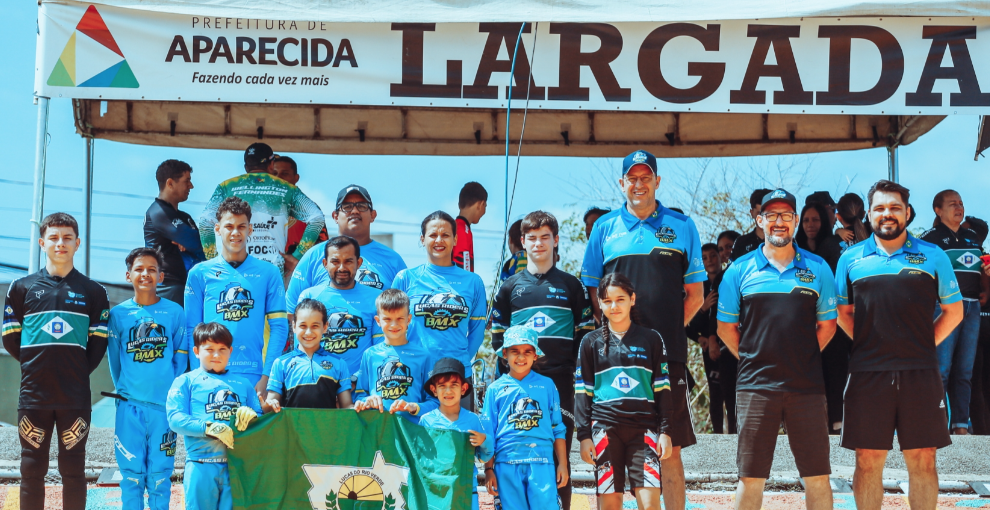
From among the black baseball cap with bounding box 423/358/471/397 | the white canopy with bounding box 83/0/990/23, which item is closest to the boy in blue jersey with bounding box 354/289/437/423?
the black baseball cap with bounding box 423/358/471/397

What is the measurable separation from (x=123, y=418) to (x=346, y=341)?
1.43m

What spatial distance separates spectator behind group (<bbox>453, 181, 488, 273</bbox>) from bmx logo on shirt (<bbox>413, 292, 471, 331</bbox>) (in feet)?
3.22

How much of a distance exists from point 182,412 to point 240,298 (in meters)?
0.89

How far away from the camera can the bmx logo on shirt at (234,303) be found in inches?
235

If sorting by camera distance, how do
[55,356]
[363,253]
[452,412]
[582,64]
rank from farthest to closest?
[582,64] < [363,253] < [55,356] < [452,412]

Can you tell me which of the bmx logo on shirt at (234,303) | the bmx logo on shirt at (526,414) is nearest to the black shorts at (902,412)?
the bmx logo on shirt at (526,414)

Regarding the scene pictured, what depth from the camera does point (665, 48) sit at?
6.77 metres

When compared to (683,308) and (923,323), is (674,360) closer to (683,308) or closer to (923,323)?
(683,308)

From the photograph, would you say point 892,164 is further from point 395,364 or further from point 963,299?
point 395,364

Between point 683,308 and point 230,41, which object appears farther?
point 230,41

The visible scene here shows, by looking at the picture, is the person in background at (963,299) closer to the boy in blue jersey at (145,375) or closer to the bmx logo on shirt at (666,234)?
the bmx logo on shirt at (666,234)

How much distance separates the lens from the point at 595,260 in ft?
20.1

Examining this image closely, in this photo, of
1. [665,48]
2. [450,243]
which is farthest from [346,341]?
[665,48]

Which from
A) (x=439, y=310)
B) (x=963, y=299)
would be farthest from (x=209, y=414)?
(x=963, y=299)
